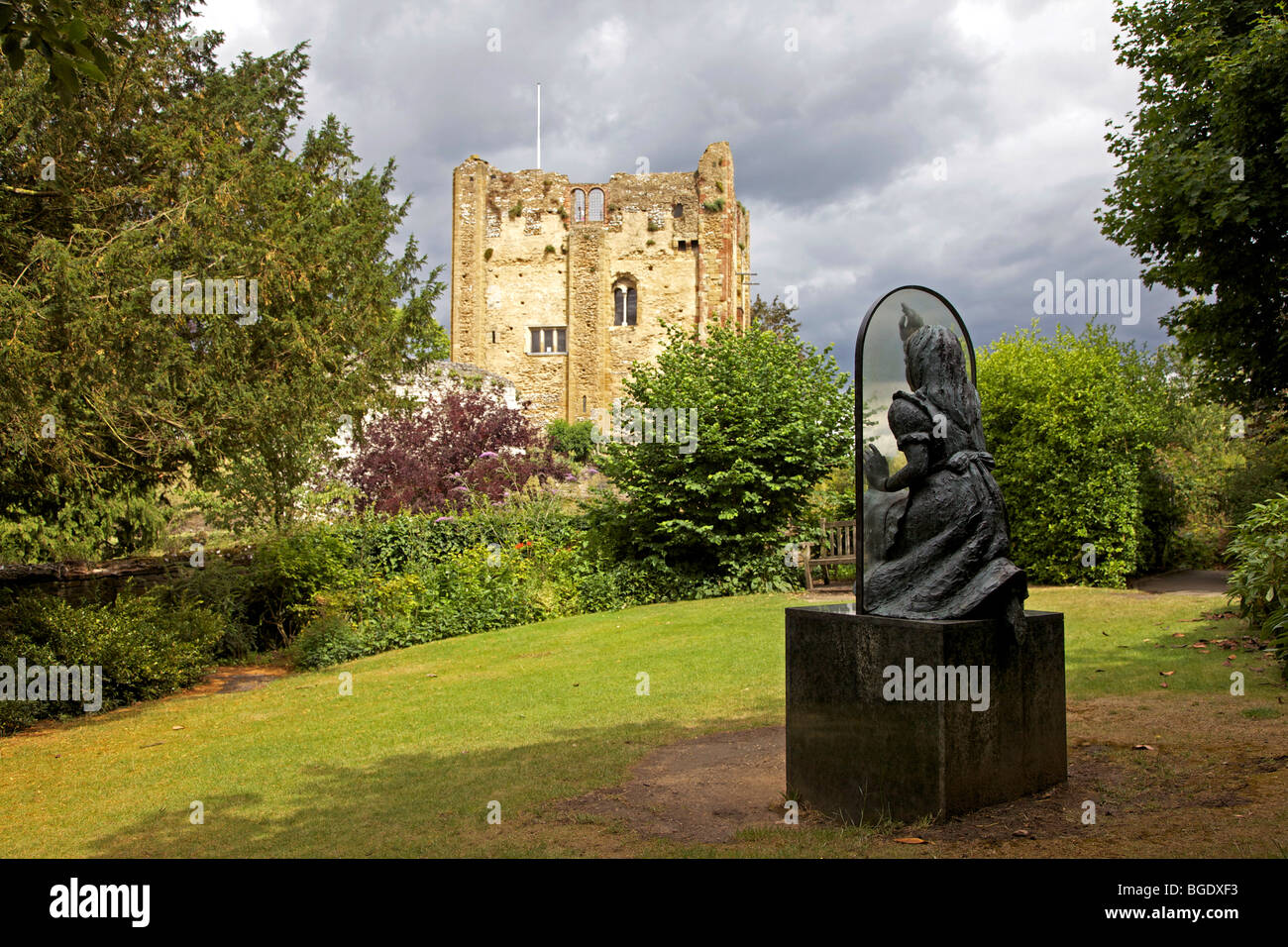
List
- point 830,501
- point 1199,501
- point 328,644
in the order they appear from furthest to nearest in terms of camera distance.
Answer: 1. point 1199,501
2. point 830,501
3. point 328,644

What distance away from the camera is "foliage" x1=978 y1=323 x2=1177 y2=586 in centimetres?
1609

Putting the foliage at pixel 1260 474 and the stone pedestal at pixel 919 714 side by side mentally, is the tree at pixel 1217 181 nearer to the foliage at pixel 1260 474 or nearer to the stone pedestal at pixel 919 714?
the foliage at pixel 1260 474

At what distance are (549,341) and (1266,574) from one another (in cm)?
3670

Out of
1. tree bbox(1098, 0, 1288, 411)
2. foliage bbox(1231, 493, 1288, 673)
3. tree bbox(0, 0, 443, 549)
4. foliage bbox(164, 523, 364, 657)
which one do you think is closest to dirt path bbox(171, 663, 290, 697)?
foliage bbox(164, 523, 364, 657)

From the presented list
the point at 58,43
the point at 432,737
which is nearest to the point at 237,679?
the point at 432,737

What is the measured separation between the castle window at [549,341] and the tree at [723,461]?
25.9 meters

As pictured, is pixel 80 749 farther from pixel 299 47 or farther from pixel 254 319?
pixel 299 47

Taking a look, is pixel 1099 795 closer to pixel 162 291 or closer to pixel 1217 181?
pixel 162 291

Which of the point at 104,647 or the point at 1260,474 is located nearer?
the point at 104,647

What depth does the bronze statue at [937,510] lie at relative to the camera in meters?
4.86

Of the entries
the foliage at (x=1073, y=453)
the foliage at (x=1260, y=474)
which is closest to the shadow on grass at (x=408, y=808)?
the foliage at (x=1073, y=453)

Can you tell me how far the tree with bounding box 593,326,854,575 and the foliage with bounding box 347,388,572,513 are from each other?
403 centimetres

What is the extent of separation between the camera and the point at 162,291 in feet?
30.0

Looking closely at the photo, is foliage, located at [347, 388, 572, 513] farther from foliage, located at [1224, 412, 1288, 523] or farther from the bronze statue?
the bronze statue
